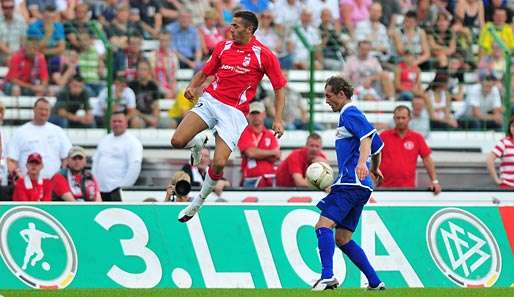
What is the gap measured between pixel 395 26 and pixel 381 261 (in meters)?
6.17

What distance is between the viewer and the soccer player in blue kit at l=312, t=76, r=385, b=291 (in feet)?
42.1

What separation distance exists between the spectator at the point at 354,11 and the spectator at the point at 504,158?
3.66 meters

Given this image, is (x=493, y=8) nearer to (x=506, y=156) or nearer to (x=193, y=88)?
(x=506, y=156)

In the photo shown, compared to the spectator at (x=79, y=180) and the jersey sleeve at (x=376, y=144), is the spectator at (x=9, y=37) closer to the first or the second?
the spectator at (x=79, y=180)

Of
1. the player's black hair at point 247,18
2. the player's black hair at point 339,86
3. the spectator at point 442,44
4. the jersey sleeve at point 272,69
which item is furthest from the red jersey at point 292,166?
the player's black hair at point 339,86

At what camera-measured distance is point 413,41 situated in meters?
20.3

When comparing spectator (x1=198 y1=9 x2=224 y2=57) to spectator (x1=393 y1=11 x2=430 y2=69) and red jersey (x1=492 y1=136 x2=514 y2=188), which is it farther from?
red jersey (x1=492 y1=136 x2=514 y2=188)

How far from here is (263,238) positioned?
15375 mm

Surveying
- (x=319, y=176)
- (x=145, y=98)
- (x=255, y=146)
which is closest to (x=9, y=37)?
(x=145, y=98)

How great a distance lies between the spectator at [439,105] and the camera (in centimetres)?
1992

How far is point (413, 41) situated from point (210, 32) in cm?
291

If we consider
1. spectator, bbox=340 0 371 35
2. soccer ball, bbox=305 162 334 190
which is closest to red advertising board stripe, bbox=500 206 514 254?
soccer ball, bbox=305 162 334 190

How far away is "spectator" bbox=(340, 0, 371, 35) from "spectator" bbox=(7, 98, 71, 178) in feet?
17.0

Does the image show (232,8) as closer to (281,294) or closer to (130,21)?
(130,21)
